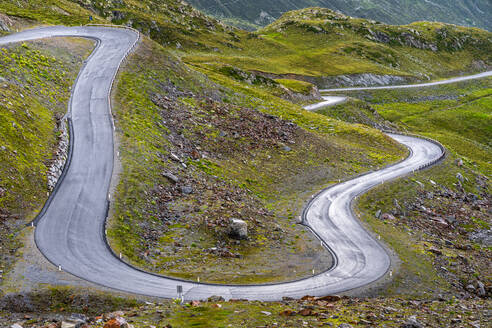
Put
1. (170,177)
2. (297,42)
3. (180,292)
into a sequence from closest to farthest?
(180,292) → (170,177) → (297,42)

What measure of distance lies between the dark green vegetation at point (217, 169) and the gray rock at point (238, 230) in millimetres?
556

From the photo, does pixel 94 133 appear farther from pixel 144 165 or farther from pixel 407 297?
pixel 407 297

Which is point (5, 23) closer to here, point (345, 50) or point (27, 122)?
point (27, 122)

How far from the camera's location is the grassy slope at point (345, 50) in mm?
136125

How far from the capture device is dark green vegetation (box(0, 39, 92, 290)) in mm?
31384

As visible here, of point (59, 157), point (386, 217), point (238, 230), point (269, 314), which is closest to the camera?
point (269, 314)

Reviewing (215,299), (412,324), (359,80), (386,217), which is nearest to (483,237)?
(386,217)

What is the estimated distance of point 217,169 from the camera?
46.5 m

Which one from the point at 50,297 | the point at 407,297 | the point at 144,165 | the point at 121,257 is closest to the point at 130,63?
the point at 144,165

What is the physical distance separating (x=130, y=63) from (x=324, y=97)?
59.1 meters

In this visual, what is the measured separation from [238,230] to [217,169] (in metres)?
13.0

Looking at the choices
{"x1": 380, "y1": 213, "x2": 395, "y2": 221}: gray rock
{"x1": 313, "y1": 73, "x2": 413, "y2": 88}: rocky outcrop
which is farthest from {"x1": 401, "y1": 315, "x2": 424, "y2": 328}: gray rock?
{"x1": 313, "y1": 73, "x2": 413, "y2": 88}: rocky outcrop

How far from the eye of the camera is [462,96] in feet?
459

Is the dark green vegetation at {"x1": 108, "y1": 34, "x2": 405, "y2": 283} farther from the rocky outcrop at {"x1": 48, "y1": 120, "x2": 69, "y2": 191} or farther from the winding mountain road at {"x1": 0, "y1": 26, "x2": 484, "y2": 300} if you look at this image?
the rocky outcrop at {"x1": 48, "y1": 120, "x2": 69, "y2": 191}
